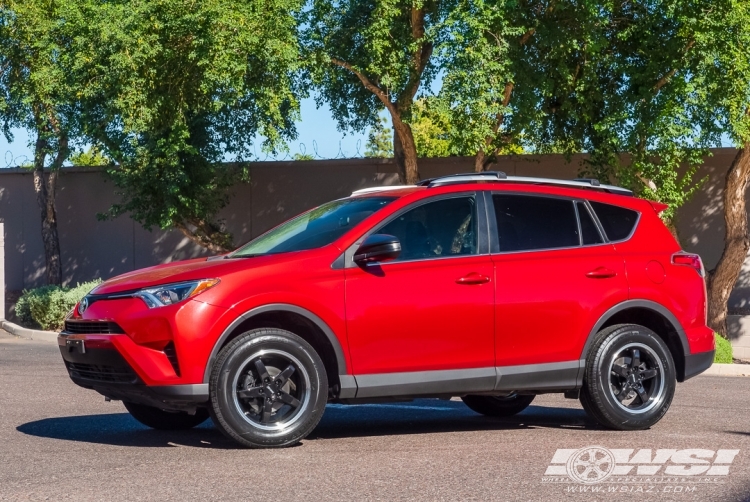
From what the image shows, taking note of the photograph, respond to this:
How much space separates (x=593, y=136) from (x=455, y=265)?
12266 mm

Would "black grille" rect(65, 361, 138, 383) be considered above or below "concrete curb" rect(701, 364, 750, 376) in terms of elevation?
above

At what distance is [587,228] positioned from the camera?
8.66m

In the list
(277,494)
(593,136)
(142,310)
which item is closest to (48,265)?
(593,136)

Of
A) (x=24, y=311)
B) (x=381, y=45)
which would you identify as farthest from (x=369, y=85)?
(x=24, y=311)

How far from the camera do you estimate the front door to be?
25.0 ft

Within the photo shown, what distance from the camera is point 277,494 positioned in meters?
5.98

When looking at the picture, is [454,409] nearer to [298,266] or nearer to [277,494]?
[298,266]

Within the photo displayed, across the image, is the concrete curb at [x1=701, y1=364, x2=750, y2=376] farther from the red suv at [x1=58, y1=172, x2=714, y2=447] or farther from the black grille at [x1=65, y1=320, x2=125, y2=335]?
the black grille at [x1=65, y1=320, x2=125, y2=335]

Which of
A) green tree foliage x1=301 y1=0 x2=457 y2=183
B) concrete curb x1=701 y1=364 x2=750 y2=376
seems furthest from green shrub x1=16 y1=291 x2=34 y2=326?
concrete curb x1=701 y1=364 x2=750 y2=376

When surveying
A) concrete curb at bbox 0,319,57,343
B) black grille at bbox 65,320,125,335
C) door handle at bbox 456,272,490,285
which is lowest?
concrete curb at bbox 0,319,57,343

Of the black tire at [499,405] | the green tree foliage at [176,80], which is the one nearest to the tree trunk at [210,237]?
the green tree foliage at [176,80]

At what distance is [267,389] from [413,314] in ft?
3.80

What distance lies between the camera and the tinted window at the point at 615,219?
344 inches

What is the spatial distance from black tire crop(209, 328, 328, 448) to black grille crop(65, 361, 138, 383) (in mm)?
573
